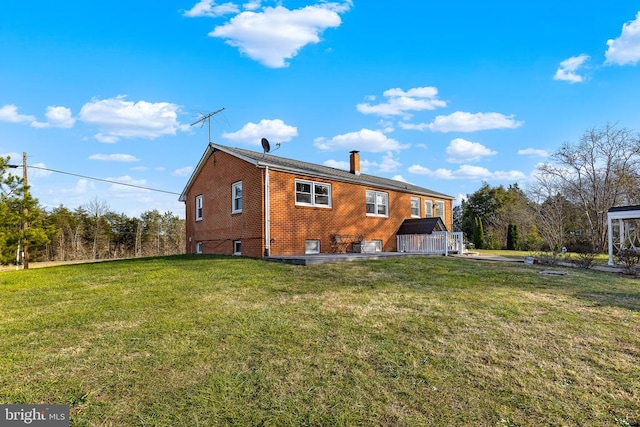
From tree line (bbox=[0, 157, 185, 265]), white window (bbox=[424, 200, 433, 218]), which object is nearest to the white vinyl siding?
white window (bbox=[424, 200, 433, 218])

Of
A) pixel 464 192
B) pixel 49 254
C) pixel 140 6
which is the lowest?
pixel 49 254

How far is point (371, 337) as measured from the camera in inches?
182

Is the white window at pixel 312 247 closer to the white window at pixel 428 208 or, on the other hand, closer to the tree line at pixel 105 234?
the white window at pixel 428 208

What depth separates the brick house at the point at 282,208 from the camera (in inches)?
528

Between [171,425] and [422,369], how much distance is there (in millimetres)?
2510

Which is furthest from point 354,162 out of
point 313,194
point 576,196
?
point 576,196

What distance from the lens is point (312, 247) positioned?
14594mm

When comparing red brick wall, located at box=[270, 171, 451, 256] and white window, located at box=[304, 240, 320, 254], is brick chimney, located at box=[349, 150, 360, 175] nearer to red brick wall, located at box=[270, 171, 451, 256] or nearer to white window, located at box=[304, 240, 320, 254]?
red brick wall, located at box=[270, 171, 451, 256]

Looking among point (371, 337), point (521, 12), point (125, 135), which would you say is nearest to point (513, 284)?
point (371, 337)

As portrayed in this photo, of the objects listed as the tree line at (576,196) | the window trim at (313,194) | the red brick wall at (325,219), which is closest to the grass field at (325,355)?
the red brick wall at (325,219)

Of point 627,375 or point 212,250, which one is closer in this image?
point 627,375

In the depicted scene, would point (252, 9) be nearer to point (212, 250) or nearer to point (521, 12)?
point (521, 12)

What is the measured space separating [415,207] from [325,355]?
697 inches

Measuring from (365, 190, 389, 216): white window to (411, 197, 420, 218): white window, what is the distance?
8.99 feet
